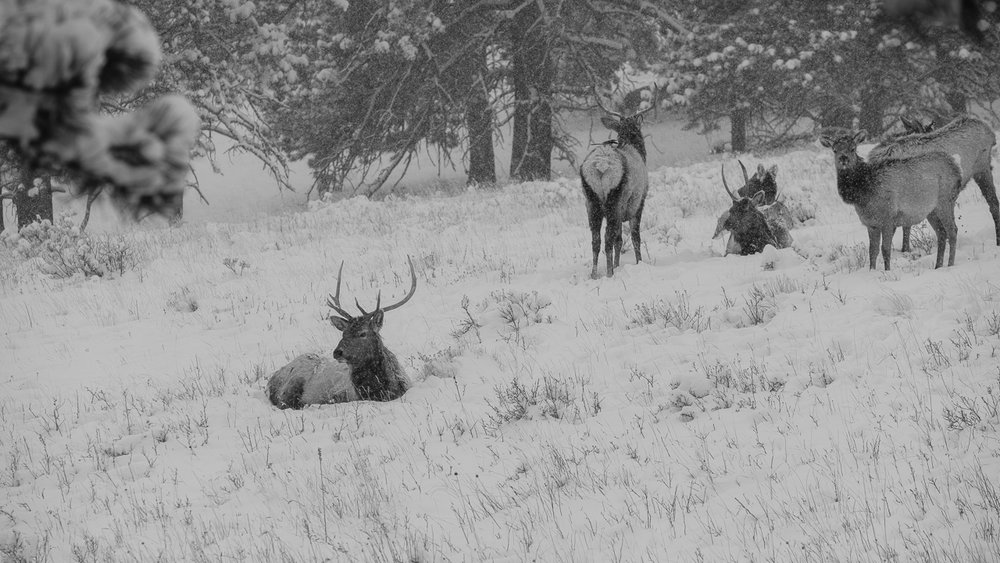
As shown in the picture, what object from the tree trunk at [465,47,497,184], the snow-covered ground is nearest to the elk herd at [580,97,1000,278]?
the snow-covered ground

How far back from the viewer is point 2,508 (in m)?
5.36

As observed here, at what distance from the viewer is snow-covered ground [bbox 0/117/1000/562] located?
13.3ft

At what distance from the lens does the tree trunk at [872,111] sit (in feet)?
72.0

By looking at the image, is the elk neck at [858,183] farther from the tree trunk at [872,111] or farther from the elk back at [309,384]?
the tree trunk at [872,111]

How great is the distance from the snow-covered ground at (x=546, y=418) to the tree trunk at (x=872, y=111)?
1303cm

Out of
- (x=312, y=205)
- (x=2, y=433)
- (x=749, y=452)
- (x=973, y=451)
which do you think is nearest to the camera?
(x=973, y=451)

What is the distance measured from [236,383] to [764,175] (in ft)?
26.8

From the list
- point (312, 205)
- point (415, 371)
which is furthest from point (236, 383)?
point (312, 205)

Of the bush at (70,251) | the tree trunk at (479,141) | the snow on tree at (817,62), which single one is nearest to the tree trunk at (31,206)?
the bush at (70,251)

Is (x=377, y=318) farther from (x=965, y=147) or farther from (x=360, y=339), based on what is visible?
(x=965, y=147)

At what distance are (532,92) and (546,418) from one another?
14.7m

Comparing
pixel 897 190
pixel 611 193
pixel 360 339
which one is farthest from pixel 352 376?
pixel 897 190

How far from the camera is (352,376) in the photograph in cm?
719

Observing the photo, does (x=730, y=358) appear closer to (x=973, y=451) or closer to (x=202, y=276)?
(x=973, y=451)
